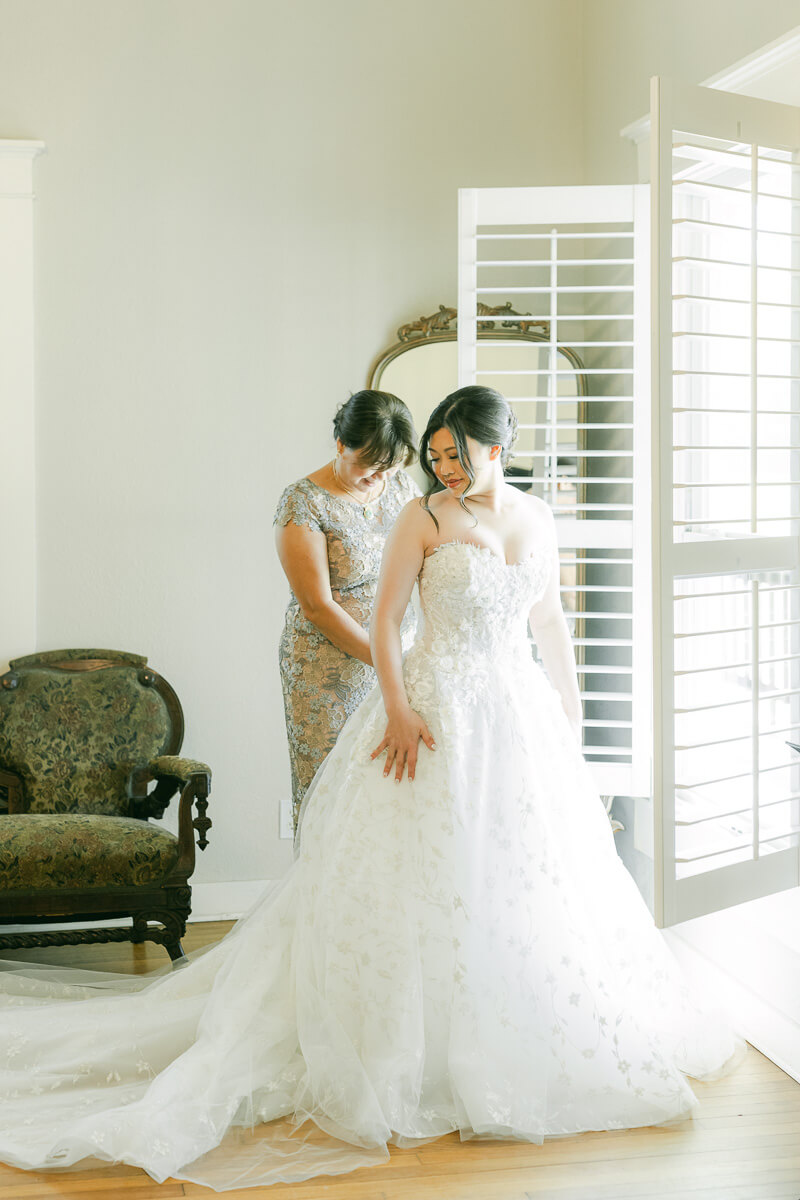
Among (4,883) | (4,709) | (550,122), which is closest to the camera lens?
(4,883)

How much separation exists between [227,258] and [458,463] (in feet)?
5.60

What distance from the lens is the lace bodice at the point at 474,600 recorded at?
2.58 metres

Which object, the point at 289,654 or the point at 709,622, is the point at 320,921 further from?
the point at 709,622

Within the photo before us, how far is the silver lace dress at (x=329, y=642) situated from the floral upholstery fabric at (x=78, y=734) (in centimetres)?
87

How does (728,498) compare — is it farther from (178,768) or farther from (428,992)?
(178,768)

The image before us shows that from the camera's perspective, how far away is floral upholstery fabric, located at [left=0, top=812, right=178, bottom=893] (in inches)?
125

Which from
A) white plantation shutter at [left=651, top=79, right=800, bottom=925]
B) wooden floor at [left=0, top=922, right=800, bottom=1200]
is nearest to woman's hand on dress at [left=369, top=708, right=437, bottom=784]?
white plantation shutter at [left=651, top=79, right=800, bottom=925]

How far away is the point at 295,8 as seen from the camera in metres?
3.84

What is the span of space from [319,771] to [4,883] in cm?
107

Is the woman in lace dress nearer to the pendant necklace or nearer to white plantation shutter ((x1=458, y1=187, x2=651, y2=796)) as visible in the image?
the pendant necklace

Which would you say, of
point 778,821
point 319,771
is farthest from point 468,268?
point 778,821

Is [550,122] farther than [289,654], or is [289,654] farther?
[550,122]

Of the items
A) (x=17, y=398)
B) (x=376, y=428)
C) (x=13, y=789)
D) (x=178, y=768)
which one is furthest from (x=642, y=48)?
(x=13, y=789)

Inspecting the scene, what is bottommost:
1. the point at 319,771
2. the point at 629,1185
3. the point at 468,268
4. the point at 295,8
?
the point at 629,1185
